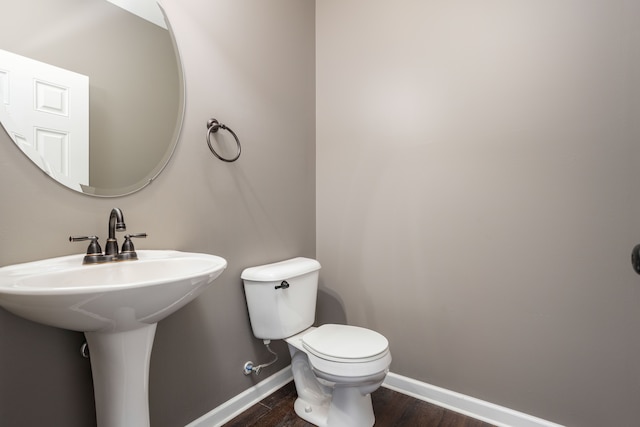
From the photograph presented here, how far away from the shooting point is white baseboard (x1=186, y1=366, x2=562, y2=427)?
1.42m

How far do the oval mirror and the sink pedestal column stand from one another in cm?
51

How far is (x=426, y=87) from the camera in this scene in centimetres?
164

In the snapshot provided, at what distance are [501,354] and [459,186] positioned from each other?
2.67 ft

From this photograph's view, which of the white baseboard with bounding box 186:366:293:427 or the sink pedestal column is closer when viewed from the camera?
the sink pedestal column

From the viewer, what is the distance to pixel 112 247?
104 cm

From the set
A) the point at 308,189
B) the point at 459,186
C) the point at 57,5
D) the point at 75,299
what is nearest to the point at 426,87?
the point at 459,186

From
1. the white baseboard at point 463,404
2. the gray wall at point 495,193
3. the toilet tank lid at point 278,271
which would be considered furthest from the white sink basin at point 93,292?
the white baseboard at point 463,404

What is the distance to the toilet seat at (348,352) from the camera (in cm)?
127

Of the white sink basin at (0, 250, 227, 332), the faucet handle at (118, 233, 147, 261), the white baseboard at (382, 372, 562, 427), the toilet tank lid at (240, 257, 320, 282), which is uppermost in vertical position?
the faucet handle at (118, 233, 147, 261)

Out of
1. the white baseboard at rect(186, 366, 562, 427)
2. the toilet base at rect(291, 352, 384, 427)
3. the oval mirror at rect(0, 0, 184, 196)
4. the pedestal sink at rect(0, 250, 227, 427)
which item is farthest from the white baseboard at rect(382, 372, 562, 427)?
the oval mirror at rect(0, 0, 184, 196)

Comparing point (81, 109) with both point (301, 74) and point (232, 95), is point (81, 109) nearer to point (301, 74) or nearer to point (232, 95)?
point (232, 95)

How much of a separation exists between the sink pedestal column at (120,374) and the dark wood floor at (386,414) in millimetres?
→ 649

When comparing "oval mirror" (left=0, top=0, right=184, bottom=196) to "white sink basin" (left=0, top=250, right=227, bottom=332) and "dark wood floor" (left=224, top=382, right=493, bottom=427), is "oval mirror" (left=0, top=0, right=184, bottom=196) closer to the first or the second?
"white sink basin" (left=0, top=250, right=227, bottom=332)

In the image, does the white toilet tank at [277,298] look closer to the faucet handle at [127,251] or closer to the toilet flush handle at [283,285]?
the toilet flush handle at [283,285]
